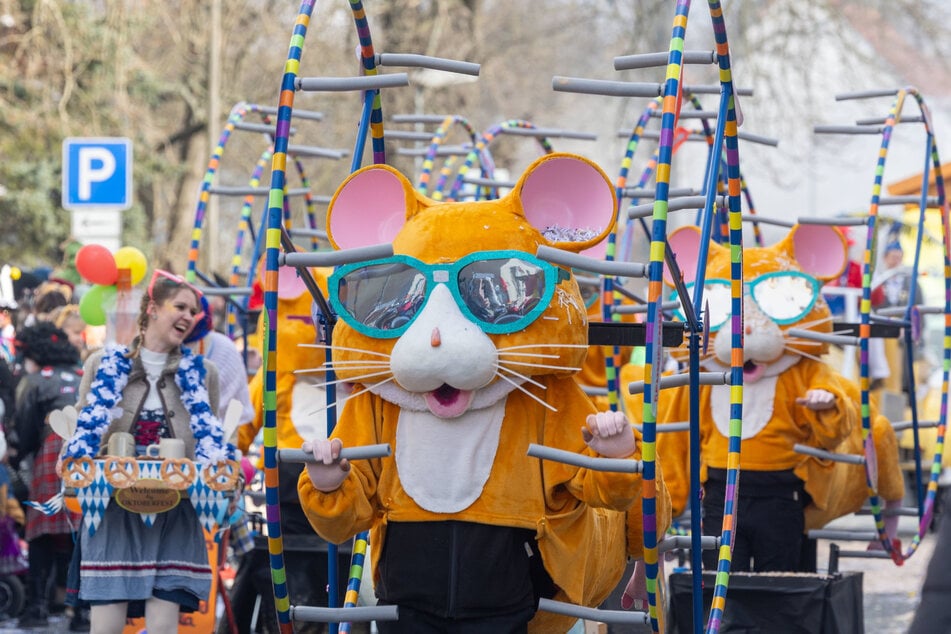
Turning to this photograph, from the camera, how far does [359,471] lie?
13.0 feet

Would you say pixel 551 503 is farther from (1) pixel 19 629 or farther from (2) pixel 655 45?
(2) pixel 655 45

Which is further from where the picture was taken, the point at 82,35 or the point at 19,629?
the point at 82,35

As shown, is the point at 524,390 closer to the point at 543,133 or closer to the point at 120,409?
the point at 120,409

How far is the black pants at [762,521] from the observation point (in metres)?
6.04

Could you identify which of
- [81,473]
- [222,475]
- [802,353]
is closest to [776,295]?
[802,353]

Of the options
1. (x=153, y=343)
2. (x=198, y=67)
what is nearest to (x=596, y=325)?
(x=153, y=343)

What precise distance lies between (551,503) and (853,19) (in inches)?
659

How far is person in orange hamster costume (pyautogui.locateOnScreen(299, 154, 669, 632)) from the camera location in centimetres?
386

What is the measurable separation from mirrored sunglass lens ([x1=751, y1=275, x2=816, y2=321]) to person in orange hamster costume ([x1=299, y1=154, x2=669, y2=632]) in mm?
2144

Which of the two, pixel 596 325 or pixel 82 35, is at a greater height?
pixel 82 35

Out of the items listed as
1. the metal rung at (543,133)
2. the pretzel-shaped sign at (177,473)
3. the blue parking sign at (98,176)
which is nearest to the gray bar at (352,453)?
the pretzel-shaped sign at (177,473)

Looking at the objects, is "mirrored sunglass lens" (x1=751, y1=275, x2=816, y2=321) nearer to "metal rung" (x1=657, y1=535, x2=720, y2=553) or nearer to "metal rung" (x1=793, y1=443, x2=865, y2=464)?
"metal rung" (x1=793, y1=443, x2=865, y2=464)

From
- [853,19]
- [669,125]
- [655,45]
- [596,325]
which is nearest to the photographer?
[669,125]

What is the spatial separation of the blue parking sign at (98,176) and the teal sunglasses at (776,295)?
240 inches
